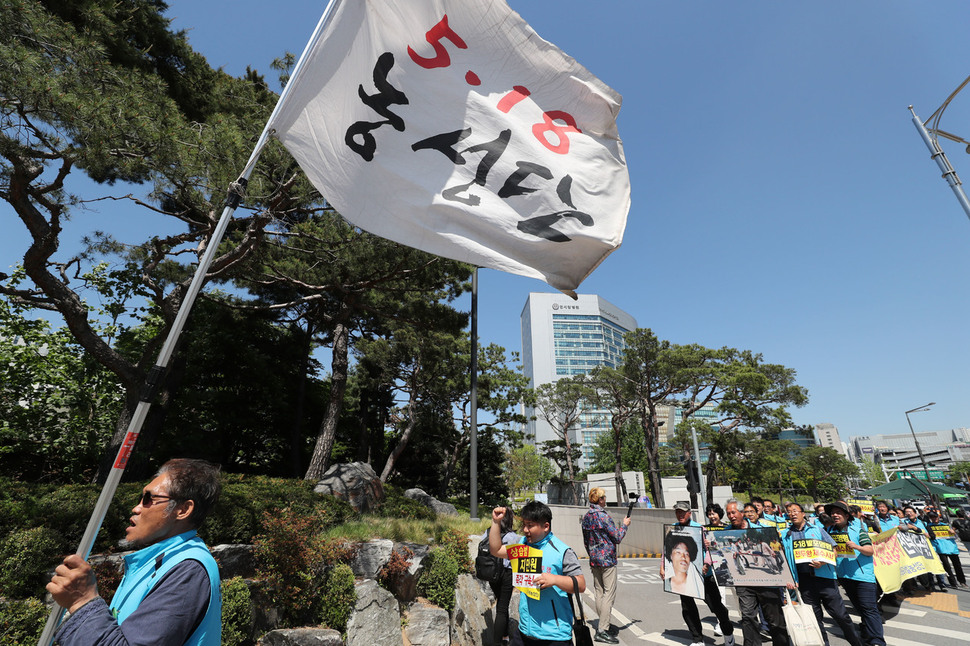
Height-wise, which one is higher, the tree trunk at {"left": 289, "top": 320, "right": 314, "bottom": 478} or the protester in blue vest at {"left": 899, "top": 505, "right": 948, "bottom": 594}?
the tree trunk at {"left": 289, "top": 320, "right": 314, "bottom": 478}

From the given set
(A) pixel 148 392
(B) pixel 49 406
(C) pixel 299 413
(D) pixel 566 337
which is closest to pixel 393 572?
(A) pixel 148 392

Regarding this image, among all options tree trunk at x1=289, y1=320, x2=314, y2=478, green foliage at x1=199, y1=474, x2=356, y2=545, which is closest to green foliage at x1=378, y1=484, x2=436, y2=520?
green foliage at x1=199, y1=474, x2=356, y2=545

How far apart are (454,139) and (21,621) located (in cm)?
512

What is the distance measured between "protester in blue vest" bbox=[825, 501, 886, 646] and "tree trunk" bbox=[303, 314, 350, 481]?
1082 cm

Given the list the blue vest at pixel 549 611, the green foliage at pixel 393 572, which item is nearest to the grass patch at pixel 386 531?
the green foliage at pixel 393 572

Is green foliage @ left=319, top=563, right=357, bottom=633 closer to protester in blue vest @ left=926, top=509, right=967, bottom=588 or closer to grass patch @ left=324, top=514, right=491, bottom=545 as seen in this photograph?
grass patch @ left=324, top=514, right=491, bottom=545

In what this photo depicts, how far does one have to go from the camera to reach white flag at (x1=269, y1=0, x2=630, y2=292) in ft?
10.9

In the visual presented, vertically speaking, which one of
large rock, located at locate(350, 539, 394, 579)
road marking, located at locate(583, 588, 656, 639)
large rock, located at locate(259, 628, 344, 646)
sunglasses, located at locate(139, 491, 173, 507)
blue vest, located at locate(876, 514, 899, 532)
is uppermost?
sunglasses, located at locate(139, 491, 173, 507)

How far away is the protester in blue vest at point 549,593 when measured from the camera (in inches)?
138

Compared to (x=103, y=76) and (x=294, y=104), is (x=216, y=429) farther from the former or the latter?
(x=294, y=104)

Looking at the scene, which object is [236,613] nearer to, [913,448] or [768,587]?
[768,587]

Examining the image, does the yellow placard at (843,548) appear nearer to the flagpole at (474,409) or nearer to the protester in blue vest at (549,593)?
the protester in blue vest at (549,593)

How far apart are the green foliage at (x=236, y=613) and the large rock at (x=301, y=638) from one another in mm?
228

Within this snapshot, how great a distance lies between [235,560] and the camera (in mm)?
5359
